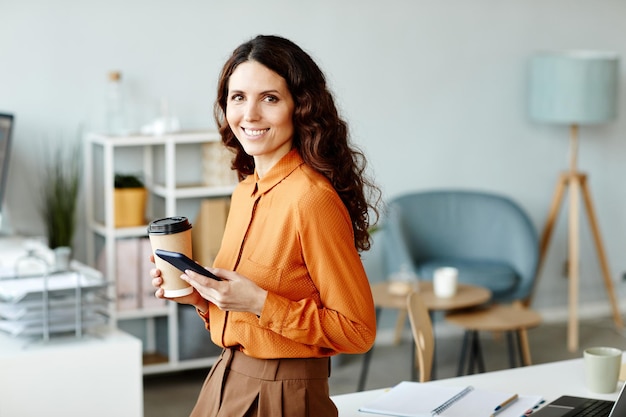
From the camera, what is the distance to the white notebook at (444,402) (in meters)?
1.97

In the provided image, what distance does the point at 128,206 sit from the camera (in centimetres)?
446

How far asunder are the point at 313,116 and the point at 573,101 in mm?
3919

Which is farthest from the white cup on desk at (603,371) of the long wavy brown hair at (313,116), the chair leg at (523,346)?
the chair leg at (523,346)

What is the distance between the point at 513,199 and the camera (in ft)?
19.4

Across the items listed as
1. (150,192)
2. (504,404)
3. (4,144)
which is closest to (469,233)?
(150,192)

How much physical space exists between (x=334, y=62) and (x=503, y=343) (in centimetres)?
190

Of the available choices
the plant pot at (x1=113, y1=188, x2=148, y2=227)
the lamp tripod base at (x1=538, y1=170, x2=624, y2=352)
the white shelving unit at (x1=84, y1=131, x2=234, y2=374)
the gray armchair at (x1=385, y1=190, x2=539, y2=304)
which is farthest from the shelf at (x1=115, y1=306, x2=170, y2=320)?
the lamp tripod base at (x1=538, y1=170, x2=624, y2=352)

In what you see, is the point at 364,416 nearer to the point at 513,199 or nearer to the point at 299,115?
the point at 299,115

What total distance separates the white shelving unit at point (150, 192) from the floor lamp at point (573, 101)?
A: 1987 millimetres

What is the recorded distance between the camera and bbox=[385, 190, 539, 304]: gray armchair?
5.19 m

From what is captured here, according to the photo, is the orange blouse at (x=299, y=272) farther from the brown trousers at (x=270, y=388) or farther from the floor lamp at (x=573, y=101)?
the floor lamp at (x=573, y=101)

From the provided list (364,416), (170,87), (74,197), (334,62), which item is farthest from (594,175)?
(364,416)

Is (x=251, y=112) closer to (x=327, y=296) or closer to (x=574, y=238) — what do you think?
(x=327, y=296)

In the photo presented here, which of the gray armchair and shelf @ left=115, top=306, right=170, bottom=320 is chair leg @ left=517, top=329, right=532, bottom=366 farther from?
shelf @ left=115, top=306, right=170, bottom=320
